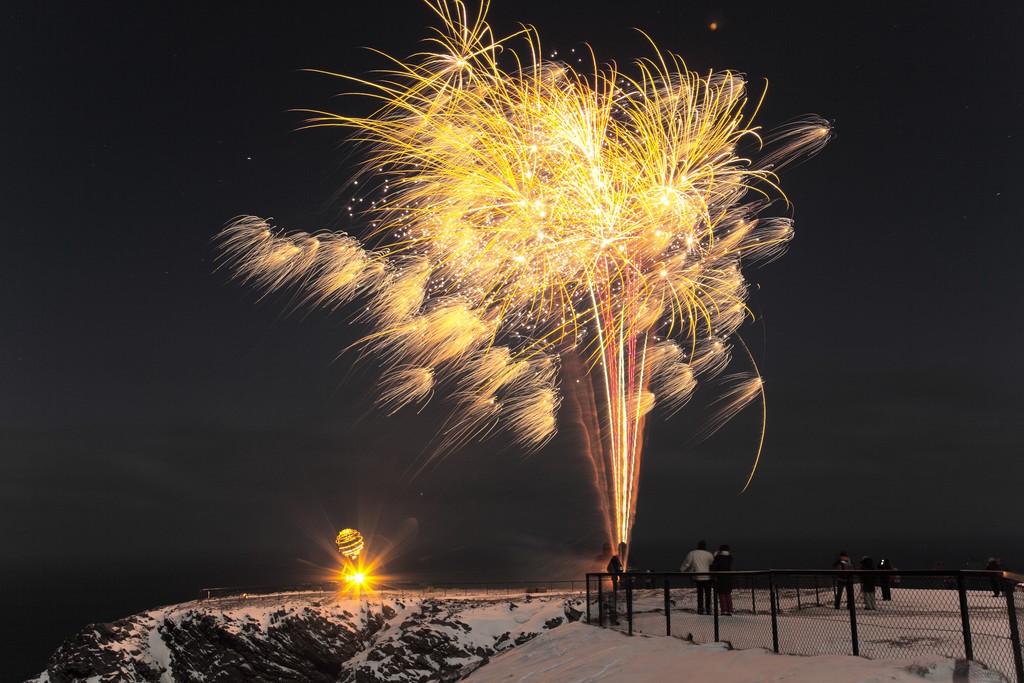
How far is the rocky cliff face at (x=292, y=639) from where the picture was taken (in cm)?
3167

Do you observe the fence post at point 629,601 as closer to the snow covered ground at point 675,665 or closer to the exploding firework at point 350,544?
the snow covered ground at point 675,665

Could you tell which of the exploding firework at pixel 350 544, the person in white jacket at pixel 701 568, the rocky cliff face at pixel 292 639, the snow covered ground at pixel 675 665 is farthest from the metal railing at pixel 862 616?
the exploding firework at pixel 350 544

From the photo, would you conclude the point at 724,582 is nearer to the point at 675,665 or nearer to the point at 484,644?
the point at 675,665

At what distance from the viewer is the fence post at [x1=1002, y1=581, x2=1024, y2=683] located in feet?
25.4

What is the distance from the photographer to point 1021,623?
308 inches

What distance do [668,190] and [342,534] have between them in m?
30.7

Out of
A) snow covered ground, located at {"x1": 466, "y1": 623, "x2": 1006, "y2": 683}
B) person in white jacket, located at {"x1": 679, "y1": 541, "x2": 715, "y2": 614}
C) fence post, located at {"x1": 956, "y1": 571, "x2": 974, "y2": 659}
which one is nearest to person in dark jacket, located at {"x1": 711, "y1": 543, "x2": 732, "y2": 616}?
person in white jacket, located at {"x1": 679, "y1": 541, "x2": 715, "y2": 614}

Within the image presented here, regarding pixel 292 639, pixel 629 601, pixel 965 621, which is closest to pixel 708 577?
pixel 629 601

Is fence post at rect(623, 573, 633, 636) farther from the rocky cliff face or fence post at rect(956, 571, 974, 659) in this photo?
the rocky cliff face

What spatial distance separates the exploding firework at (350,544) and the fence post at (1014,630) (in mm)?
39125

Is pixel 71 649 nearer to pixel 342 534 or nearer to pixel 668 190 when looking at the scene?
pixel 342 534

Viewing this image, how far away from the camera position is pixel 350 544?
4428cm

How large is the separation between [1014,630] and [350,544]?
130 feet

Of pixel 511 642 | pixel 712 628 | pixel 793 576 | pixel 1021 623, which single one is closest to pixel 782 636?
pixel 793 576
